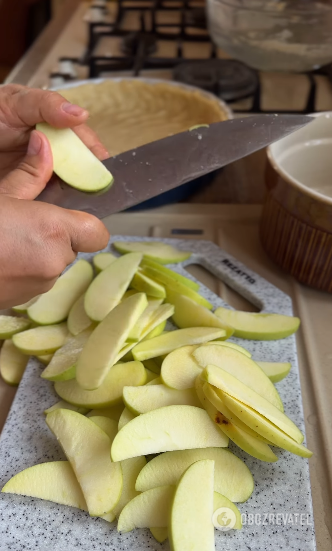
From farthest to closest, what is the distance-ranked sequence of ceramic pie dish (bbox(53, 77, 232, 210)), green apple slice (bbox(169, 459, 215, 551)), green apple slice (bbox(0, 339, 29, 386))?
ceramic pie dish (bbox(53, 77, 232, 210)) → green apple slice (bbox(0, 339, 29, 386)) → green apple slice (bbox(169, 459, 215, 551))

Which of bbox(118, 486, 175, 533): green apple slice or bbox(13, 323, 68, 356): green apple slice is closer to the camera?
bbox(118, 486, 175, 533): green apple slice

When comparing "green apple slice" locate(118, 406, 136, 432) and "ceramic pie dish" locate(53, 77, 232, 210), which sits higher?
"ceramic pie dish" locate(53, 77, 232, 210)

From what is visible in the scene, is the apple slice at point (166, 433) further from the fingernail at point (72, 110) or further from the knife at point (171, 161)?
the fingernail at point (72, 110)

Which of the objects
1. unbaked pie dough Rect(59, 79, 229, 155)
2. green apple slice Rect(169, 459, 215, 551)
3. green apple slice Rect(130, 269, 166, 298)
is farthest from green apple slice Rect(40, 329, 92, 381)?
unbaked pie dough Rect(59, 79, 229, 155)

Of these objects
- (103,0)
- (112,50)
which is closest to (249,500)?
(112,50)

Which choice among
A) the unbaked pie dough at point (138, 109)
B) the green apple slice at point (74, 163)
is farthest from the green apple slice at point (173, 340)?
the unbaked pie dough at point (138, 109)

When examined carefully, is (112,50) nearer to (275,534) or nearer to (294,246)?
(294,246)

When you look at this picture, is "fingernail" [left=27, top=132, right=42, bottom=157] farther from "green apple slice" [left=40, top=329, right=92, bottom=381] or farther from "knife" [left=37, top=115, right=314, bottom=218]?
"green apple slice" [left=40, top=329, right=92, bottom=381]
